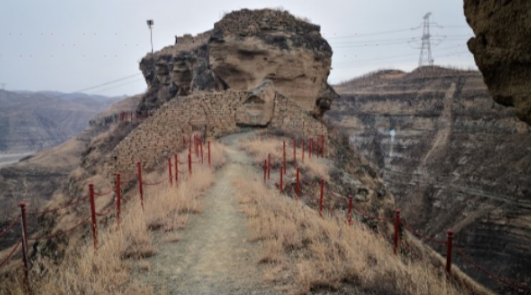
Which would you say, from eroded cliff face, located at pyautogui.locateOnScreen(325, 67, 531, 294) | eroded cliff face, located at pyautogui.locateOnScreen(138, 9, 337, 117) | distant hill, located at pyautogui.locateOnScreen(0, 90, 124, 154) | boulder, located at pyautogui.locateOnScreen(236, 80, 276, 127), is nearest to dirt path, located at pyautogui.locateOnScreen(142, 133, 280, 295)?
boulder, located at pyautogui.locateOnScreen(236, 80, 276, 127)

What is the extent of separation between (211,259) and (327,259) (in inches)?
68.7

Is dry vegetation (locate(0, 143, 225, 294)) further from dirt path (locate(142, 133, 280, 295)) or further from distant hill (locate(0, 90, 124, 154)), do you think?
distant hill (locate(0, 90, 124, 154))

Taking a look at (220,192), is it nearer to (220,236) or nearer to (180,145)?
(220,236)

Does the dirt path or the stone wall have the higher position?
the stone wall

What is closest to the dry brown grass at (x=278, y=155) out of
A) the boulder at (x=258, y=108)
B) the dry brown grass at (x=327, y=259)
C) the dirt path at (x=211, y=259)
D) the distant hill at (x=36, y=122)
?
the boulder at (x=258, y=108)

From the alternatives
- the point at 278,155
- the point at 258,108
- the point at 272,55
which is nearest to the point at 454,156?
the point at 272,55

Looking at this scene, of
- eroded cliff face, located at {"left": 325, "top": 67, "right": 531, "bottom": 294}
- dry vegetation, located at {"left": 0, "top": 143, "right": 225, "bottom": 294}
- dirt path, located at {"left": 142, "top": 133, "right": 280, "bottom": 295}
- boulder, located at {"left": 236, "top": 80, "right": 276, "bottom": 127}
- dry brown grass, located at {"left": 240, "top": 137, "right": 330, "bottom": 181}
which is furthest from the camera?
eroded cliff face, located at {"left": 325, "top": 67, "right": 531, "bottom": 294}

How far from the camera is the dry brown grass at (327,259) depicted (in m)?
3.97

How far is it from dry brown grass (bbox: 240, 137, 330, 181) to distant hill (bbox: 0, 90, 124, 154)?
85139 mm

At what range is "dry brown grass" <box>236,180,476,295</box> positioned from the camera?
3.97 metres

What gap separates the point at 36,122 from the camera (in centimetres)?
9244

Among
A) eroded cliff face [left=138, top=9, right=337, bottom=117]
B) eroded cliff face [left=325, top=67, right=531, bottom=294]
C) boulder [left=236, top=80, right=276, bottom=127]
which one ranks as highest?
eroded cliff face [left=138, top=9, right=337, bottom=117]

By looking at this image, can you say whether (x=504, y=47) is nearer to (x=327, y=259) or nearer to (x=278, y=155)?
(x=327, y=259)

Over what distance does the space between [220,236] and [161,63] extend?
2918 centimetres
